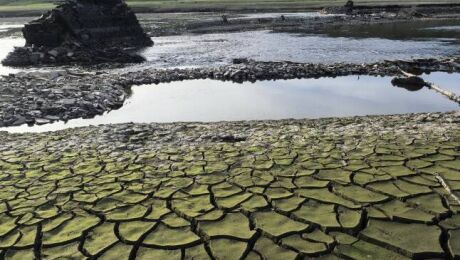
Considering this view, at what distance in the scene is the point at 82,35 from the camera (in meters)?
34.1

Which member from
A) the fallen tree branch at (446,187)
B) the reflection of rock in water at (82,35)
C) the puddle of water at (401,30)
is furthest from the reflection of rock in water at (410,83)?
the puddle of water at (401,30)

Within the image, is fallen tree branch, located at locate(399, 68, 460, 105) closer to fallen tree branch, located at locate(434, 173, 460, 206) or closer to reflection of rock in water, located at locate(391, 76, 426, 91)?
reflection of rock in water, located at locate(391, 76, 426, 91)

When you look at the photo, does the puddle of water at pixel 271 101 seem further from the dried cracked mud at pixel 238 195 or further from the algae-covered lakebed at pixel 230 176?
the dried cracked mud at pixel 238 195

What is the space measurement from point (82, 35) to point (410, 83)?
25788 mm

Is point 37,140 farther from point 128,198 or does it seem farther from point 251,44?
point 251,44

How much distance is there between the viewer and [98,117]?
1374 cm

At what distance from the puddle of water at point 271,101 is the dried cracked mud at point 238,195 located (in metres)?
3.71

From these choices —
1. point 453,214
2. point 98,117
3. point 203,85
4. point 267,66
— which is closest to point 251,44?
point 267,66

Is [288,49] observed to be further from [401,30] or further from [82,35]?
[82,35]

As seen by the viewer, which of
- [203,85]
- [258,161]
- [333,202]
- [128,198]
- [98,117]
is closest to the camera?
[333,202]

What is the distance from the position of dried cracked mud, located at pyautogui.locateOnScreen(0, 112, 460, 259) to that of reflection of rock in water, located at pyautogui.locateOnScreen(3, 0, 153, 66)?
65.3 ft

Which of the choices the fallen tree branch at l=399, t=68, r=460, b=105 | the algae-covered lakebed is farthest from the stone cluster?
the fallen tree branch at l=399, t=68, r=460, b=105

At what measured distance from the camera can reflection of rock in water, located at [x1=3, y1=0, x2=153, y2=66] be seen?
92.1 feet

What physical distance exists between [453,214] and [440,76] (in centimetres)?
1524
